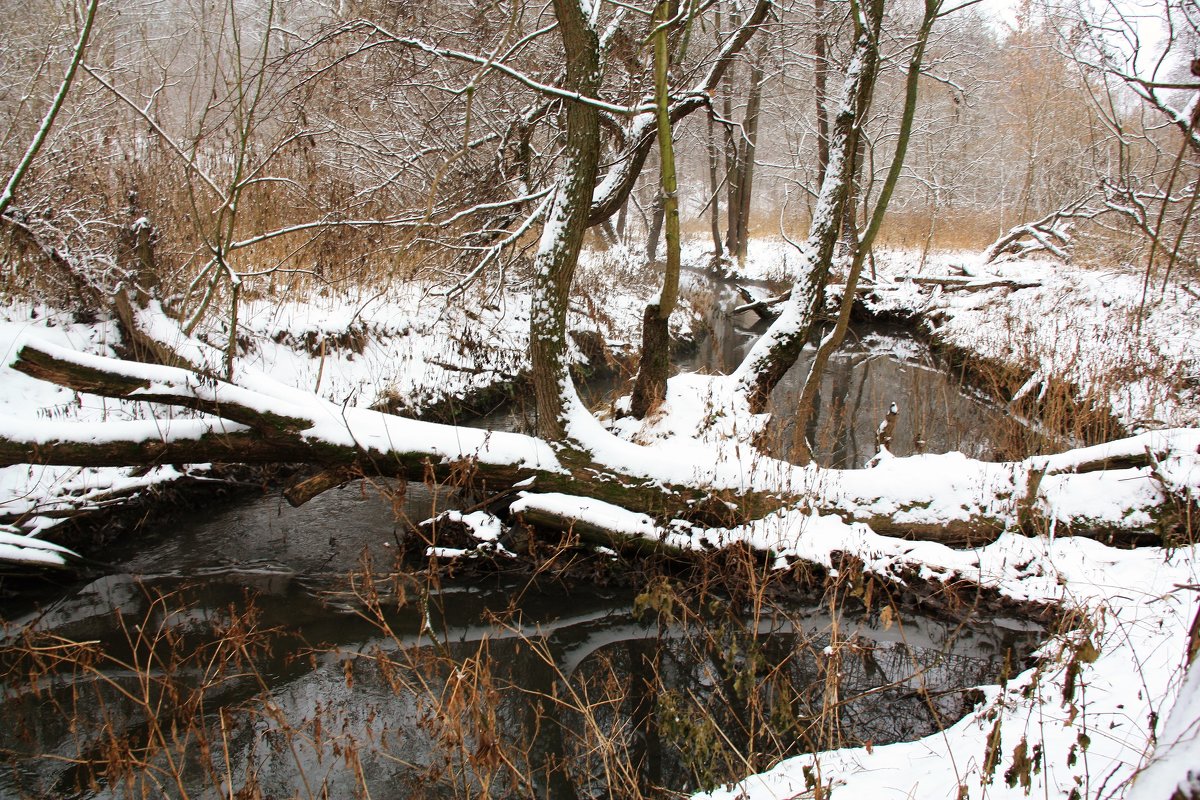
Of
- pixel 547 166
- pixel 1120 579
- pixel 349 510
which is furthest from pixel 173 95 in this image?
→ pixel 1120 579

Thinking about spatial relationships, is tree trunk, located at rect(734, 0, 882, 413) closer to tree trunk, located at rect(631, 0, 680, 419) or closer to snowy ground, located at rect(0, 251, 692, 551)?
tree trunk, located at rect(631, 0, 680, 419)

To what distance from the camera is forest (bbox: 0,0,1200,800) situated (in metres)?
3.25

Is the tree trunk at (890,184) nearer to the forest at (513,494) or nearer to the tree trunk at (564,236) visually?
the forest at (513,494)

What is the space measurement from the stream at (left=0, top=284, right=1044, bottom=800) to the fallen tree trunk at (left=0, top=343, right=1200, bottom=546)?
621 millimetres

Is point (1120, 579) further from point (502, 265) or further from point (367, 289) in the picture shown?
point (367, 289)

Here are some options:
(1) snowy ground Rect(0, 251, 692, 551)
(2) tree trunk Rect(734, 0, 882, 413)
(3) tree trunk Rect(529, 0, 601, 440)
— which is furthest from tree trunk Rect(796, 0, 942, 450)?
(1) snowy ground Rect(0, 251, 692, 551)

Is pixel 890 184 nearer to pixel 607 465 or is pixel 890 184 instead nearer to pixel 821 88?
pixel 607 465

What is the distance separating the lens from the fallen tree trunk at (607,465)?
4.63 metres

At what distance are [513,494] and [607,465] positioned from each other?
769mm

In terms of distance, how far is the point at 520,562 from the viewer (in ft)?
17.4

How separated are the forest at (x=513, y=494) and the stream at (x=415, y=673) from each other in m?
0.03

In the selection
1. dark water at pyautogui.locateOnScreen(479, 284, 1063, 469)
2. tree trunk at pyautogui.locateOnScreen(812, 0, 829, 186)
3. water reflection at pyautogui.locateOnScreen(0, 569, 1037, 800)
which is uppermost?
tree trunk at pyautogui.locateOnScreen(812, 0, 829, 186)

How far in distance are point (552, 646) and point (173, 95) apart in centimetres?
1786

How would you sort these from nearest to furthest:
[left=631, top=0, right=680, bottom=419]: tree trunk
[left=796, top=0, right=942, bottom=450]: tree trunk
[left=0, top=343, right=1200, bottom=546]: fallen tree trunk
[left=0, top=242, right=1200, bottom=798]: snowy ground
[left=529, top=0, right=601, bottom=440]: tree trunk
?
[left=0, top=242, right=1200, bottom=798]: snowy ground → [left=0, top=343, right=1200, bottom=546]: fallen tree trunk → [left=631, top=0, right=680, bottom=419]: tree trunk → [left=529, top=0, right=601, bottom=440]: tree trunk → [left=796, top=0, right=942, bottom=450]: tree trunk
